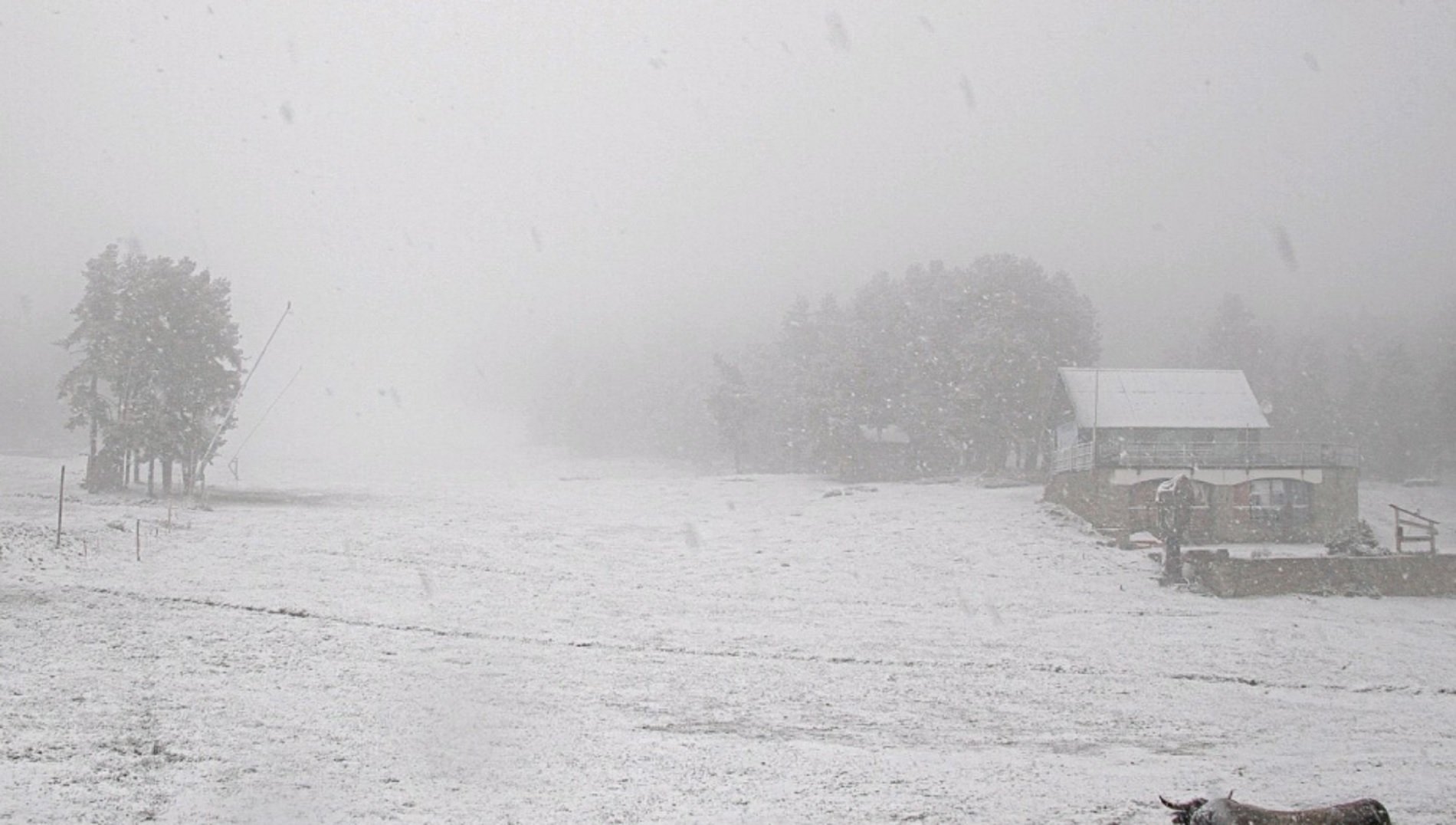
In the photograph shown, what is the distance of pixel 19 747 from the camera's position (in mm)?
12695

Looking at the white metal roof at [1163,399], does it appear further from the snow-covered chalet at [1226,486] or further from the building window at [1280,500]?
the building window at [1280,500]

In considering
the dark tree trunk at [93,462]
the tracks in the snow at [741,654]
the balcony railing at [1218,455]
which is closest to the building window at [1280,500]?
the balcony railing at [1218,455]

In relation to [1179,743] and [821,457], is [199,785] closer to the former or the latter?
[1179,743]

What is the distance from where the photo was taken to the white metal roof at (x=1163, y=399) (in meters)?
50.6

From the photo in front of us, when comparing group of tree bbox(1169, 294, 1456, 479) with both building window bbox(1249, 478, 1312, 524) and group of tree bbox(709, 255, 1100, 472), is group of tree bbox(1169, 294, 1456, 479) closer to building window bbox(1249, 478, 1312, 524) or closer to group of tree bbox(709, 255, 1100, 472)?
group of tree bbox(709, 255, 1100, 472)

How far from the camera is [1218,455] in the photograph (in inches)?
1721

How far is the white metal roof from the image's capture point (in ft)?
166

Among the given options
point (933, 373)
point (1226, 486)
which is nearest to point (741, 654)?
point (1226, 486)

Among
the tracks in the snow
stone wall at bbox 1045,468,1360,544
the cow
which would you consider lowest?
the tracks in the snow

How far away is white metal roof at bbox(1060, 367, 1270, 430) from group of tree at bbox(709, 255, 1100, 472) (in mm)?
4325

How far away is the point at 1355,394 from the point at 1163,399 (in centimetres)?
3101

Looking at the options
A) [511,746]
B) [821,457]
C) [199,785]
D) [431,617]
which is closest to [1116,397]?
[821,457]

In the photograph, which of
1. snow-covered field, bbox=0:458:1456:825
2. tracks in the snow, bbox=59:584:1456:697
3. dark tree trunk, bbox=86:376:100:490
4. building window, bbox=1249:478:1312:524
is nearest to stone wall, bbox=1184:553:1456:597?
snow-covered field, bbox=0:458:1456:825

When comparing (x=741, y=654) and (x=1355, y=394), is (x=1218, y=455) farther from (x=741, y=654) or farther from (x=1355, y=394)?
(x=1355, y=394)
